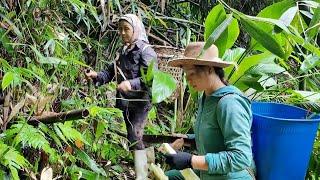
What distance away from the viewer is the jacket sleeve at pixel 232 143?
166 centimetres

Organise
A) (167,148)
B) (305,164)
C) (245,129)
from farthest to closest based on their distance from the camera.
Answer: (305,164)
(167,148)
(245,129)

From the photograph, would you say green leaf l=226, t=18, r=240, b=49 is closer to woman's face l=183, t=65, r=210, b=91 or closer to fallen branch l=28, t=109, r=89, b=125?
woman's face l=183, t=65, r=210, b=91

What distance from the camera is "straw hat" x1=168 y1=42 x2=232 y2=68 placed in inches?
70.1

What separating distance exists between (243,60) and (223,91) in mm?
826

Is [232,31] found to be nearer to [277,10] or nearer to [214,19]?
[214,19]

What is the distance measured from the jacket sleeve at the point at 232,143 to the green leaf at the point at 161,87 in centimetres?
62

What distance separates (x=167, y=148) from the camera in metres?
1.91

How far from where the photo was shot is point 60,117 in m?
2.06

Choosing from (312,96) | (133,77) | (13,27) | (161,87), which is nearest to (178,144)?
(161,87)

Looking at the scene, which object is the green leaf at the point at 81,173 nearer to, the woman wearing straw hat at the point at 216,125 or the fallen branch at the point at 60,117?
the fallen branch at the point at 60,117

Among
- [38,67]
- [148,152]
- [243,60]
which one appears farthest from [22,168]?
[243,60]

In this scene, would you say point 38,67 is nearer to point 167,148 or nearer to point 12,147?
point 12,147

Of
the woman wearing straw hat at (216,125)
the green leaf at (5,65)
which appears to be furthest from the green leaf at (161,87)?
the green leaf at (5,65)

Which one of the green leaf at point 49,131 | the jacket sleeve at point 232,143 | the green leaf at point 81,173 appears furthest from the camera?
the green leaf at point 81,173
